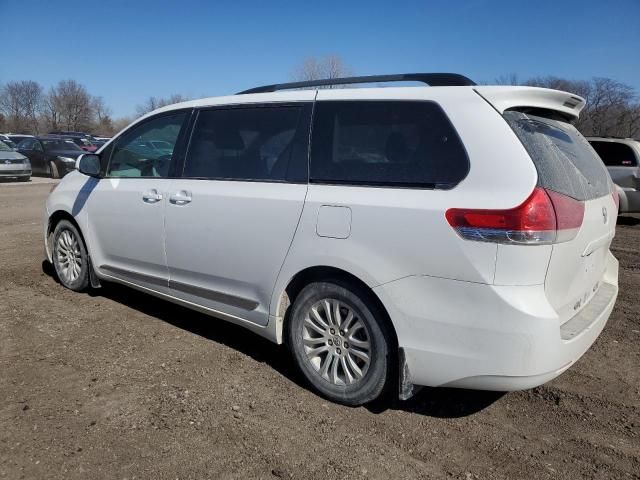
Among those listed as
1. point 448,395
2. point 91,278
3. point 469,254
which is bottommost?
point 448,395

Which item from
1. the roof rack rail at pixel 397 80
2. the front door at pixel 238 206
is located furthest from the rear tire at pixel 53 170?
the roof rack rail at pixel 397 80

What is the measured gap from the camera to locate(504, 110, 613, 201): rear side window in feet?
8.48

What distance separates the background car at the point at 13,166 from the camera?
1828 centimetres

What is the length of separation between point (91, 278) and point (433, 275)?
356cm

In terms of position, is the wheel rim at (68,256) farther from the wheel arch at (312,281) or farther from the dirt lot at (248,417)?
the wheel arch at (312,281)

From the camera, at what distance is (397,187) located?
281 centimetres

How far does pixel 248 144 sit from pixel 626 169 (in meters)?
9.99

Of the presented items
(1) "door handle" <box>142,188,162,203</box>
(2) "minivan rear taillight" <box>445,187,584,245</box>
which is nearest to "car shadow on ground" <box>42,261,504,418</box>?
(1) "door handle" <box>142,188,162,203</box>

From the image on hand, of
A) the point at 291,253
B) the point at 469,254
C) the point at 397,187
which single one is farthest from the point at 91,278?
the point at 469,254

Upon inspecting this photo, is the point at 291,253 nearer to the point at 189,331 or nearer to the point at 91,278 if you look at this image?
the point at 189,331

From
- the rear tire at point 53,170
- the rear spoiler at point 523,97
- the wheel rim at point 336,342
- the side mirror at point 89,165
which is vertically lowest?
the rear tire at point 53,170

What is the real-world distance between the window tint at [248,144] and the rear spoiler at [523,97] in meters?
1.15

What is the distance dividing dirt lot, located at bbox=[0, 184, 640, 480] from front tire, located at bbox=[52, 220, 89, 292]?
Answer: 0.76 m

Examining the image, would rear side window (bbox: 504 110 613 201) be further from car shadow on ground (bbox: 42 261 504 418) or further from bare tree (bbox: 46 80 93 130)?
bare tree (bbox: 46 80 93 130)
